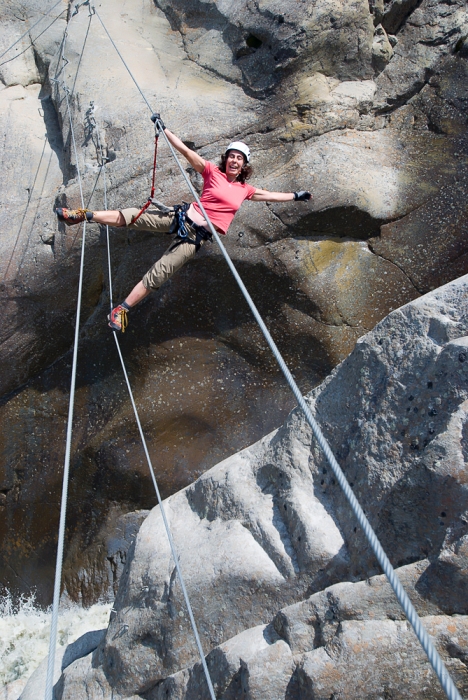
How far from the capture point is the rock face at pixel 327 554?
8.04ft

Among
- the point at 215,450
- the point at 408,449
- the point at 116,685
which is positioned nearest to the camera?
the point at 408,449

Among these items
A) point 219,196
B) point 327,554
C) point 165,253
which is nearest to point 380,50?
point 219,196

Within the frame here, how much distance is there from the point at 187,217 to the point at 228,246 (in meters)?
0.94

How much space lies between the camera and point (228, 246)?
4.88 metres

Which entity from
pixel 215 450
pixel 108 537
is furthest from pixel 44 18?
pixel 108 537

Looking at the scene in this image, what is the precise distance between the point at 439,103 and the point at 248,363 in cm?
287

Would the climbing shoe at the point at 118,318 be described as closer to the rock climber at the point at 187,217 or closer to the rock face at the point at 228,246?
the rock climber at the point at 187,217

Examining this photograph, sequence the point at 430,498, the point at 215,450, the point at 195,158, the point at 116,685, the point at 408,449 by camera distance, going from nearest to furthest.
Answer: the point at 430,498
the point at 408,449
the point at 116,685
the point at 195,158
the point at 215,450

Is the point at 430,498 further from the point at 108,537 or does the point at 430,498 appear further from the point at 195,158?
the point at 108,537

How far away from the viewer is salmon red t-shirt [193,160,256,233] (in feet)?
13.2

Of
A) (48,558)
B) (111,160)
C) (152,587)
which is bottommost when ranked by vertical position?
(48,558)

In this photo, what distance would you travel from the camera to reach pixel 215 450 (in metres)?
5.03

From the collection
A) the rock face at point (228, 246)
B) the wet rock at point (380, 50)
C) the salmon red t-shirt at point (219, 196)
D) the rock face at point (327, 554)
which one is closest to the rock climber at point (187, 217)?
the salmon red t-shirt at point (219, 196)

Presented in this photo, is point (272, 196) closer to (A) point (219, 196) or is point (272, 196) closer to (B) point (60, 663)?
(A) point (219, 196)
